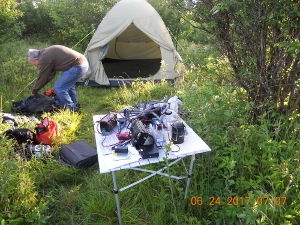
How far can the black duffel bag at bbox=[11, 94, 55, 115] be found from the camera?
395 centimetres

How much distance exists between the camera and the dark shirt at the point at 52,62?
394cm

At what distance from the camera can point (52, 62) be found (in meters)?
3.98

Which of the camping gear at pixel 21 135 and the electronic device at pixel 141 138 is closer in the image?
the electronic device at pixel 141 138

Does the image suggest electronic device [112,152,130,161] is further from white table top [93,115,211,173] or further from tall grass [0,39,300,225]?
tall grass [0,39,300,225]

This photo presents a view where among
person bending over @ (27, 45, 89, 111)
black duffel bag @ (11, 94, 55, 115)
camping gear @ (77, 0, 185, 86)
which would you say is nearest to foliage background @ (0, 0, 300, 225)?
black duffel bag @ (11, 94, 55, 115)

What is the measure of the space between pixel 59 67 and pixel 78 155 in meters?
1.94

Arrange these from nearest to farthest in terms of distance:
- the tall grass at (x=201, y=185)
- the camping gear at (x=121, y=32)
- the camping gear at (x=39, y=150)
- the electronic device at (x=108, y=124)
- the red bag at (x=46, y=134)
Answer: the tall grass at (x=201, y=185) < the electronic device at (x=108, y=124) < the camping gear at (x=39, y=150) < the red bag at (x=46, y=134) < the camping gear at (x=121, y=32)

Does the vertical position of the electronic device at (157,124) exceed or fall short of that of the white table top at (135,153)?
it exceeds it

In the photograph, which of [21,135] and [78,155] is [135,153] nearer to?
[78,155]

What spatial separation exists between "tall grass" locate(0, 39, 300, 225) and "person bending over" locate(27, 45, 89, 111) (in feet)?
4.42

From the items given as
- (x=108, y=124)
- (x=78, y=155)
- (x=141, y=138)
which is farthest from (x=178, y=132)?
(x=78, y=155)

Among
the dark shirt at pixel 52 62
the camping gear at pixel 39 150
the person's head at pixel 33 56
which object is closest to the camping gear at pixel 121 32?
the dark shirt at pixel 52 62

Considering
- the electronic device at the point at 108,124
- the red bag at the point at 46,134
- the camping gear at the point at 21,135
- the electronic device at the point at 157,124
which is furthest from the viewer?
the red bag at the point at 46,134
